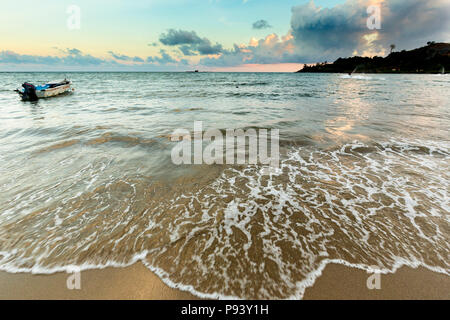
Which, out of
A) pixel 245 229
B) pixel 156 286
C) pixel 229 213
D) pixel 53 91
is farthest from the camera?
pixel 53 91

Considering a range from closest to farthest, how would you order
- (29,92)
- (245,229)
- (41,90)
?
1. (245,229)
2. (29,92)
3. (41,90)

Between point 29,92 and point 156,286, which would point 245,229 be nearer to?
point 156,286

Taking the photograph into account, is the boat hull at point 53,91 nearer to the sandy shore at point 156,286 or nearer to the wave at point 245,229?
the wave at point 245,229

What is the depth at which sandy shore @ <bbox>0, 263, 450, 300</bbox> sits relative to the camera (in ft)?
7.92

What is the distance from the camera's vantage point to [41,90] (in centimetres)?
2370

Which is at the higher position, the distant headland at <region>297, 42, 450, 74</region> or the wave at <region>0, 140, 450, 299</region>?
the distant headland at <region>297, 42, 450, 74</region>

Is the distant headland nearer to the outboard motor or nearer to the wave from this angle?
the wave

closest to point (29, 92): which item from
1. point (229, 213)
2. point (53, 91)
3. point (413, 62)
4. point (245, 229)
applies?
point (53, 91)

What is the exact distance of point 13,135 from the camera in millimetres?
9234

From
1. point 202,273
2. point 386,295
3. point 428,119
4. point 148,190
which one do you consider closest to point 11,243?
point 148,190

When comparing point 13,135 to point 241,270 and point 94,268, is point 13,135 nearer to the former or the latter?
point 94,268

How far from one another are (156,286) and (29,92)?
3148 cm

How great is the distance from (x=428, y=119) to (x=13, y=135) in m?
22.8

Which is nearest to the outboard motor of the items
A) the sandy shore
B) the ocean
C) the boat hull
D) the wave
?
the boat hull
